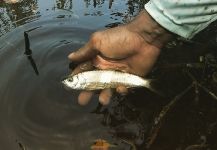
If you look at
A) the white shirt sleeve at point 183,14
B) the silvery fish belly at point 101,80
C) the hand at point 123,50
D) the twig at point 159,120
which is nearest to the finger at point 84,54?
the hand at point 123,50

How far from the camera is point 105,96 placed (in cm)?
323

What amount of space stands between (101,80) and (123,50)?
12.6 inches

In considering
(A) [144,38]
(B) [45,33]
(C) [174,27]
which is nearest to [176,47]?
(A) [144,38]

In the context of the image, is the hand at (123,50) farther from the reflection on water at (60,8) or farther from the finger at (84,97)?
the reflection on water at (60,8)

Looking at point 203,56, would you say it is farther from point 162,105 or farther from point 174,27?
point 174,27

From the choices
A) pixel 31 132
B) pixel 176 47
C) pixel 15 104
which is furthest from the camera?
pixel 176 47

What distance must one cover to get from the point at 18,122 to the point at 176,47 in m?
1.76

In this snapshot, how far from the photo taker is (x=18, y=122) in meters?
3.12

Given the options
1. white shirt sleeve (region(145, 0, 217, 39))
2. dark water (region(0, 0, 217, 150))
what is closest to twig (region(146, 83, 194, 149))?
dark water (region(0, 0, 217, 150))

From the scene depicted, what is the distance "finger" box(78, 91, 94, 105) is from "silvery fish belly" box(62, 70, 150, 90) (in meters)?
0.04

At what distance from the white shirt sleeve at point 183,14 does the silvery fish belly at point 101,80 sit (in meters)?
0.62

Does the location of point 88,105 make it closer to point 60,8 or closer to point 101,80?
point 101,80

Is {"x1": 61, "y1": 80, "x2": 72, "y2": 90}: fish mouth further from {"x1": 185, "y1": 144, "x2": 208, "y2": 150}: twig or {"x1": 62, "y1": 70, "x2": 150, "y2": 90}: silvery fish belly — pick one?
{"x1": 185, "y1": 144, "x2": 208, "y2": 150}: twig

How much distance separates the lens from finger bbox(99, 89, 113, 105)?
10.5 ft
